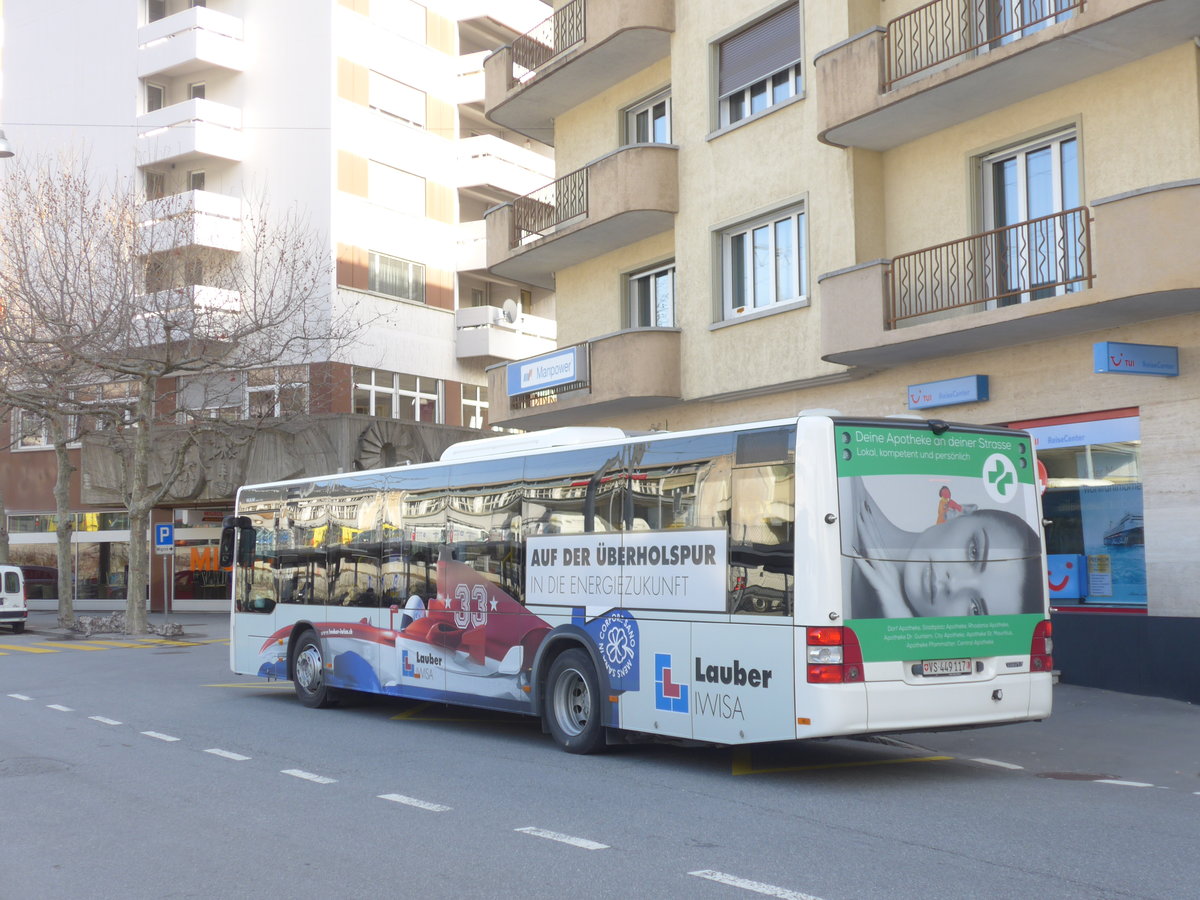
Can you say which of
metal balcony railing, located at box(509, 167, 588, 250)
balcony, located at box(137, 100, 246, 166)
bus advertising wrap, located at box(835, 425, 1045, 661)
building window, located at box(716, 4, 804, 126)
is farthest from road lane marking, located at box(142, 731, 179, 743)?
balcony, located at box(137, 100, 246, 166)

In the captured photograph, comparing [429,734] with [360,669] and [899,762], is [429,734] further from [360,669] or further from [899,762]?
[899,762]

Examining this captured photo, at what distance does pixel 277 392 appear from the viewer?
3303cm

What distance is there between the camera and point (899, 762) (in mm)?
11031

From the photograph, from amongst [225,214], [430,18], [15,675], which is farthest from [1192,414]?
[430,18]

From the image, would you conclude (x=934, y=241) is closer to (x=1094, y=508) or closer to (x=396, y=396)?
(x=1094, y=508)

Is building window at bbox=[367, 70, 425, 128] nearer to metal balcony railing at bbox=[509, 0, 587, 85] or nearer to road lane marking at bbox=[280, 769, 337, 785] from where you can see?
metal balcony railing at bbox=[509, 0, 587, 85]

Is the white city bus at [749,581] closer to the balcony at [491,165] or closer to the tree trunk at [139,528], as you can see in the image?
the tree trunk at [139,528]

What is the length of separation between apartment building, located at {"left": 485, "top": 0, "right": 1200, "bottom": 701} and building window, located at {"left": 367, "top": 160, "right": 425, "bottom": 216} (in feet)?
51.5

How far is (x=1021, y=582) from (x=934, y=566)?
0.93 metres

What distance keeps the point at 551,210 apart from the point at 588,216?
8.09 ft

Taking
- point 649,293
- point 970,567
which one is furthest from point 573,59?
point 970,567

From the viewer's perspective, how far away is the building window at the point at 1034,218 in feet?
50.2

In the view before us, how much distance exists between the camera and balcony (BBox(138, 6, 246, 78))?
125 feet

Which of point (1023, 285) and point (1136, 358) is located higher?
point (1023, 285)
